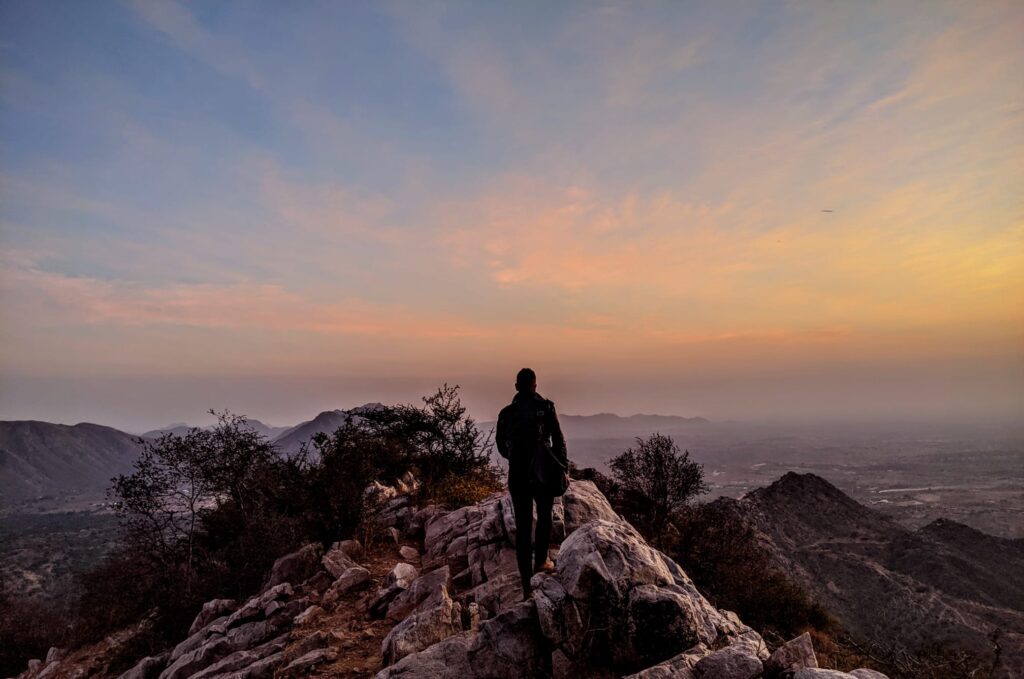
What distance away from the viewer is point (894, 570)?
29.1m

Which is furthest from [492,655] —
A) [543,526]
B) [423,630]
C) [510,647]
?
[543,526]

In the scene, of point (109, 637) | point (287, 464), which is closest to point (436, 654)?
point (287, 464)

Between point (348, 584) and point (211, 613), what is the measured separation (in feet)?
13.5

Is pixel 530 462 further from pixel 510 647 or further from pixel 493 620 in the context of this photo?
pixel 510 647

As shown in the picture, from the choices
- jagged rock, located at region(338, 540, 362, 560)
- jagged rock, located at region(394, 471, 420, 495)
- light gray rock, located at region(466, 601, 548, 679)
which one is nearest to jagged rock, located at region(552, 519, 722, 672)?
light gray rock, located at region(466, 601, 548, 679)

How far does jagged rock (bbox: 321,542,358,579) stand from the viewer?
10734 millimetres

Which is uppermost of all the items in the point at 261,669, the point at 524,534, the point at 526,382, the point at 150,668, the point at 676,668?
the point at 526,382

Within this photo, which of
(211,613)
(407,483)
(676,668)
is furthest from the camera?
(407,483)

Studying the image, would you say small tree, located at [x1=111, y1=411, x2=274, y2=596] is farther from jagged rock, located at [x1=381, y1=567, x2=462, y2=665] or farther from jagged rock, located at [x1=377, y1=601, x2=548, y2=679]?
jagged rock, located at [x1=377, y1=601, x2=548, y2=679]

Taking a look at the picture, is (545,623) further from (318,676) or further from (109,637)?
(109,637)

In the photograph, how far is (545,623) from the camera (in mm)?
6102

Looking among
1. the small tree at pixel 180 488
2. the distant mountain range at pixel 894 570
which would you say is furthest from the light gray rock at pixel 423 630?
the distant mountain range at pixel 894 570

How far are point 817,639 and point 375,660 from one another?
45.4 feet

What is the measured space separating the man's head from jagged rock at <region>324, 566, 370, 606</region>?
19.6ft
